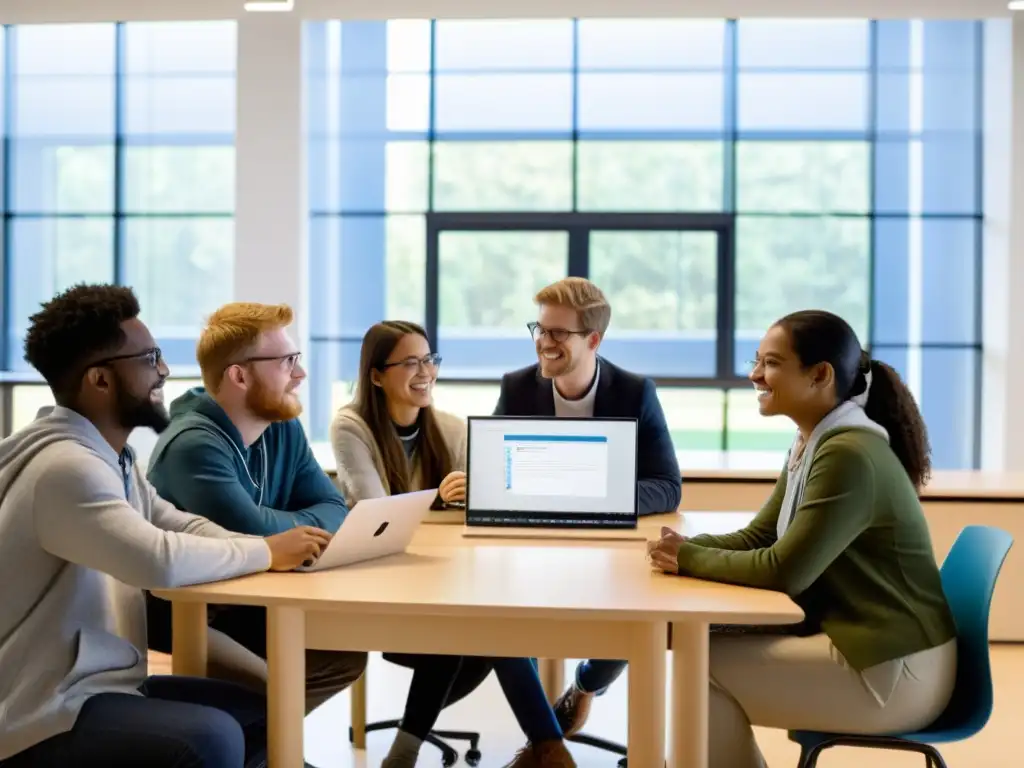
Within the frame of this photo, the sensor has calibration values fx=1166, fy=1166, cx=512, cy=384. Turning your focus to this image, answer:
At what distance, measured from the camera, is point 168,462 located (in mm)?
2498

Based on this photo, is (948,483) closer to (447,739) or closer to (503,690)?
(447,739)

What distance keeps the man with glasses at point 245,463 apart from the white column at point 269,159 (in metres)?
4.90

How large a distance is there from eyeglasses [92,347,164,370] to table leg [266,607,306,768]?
50 centimetres

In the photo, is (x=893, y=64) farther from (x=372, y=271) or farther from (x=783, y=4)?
(x=372, y=271)

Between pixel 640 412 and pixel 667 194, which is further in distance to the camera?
pixel 667 194

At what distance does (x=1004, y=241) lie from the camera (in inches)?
297

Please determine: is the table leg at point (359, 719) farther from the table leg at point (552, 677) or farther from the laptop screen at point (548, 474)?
the laptop screen at point (548, 474)

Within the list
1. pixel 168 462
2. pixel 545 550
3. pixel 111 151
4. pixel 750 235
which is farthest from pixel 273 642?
pixel 111 151

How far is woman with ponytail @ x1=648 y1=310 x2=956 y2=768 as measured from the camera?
221 centimetres

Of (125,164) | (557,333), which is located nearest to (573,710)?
(557,333)

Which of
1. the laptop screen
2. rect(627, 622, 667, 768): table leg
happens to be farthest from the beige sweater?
rect(627, 622, 667, 768): table leg

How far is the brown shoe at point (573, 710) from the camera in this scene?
3.31 metres

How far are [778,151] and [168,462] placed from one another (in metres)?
6.34

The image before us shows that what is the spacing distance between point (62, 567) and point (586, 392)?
1737mm
